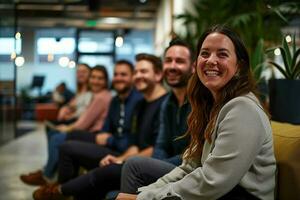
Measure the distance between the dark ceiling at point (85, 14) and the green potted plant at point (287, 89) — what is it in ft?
25.3

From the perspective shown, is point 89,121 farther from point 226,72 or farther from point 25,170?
point 226,72

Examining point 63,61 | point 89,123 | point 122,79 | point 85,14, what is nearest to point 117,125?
point 122,79

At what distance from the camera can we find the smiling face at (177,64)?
2678mm

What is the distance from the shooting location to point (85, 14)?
12.8 meters

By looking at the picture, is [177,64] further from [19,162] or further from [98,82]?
[19,162]

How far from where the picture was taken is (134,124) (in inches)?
124

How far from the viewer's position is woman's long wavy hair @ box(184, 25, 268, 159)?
162 centimetres

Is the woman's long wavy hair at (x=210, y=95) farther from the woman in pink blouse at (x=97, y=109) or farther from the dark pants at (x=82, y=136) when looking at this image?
the woman in pink blouse at (x=97, y=109)

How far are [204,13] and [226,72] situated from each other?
9.74 ft

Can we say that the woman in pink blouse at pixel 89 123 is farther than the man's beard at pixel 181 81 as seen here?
Yes

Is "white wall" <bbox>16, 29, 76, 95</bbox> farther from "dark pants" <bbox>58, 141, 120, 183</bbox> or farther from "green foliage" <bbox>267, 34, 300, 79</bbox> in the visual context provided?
"green foliage" <bbox>267, 34, 300, 79</bbox>

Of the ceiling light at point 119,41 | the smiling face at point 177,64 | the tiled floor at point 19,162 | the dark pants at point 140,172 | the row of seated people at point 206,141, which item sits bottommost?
the tiled floor at point 19,162

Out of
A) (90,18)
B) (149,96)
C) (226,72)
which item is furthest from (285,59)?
(90,18)

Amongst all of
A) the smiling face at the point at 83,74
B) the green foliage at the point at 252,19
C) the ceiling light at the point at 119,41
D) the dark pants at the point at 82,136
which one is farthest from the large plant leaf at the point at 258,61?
the ceiling light at the point at 119,41
